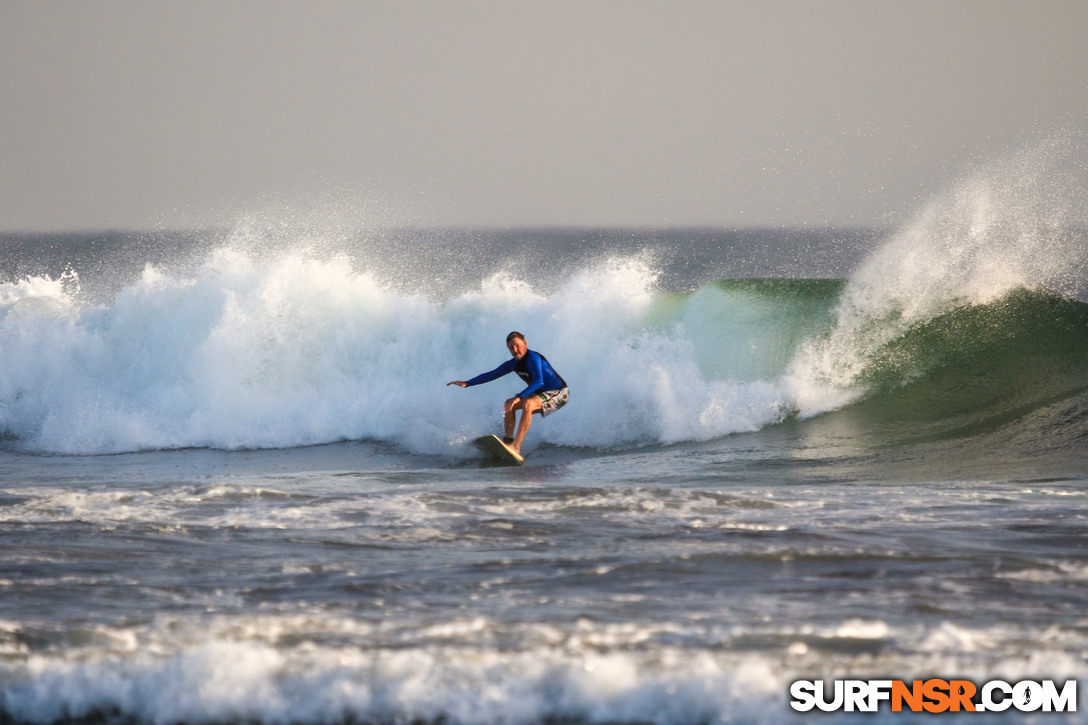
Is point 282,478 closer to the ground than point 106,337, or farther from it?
closer to the ground

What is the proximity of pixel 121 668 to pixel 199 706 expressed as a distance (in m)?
0.43

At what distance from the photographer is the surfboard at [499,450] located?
9594 millimetres

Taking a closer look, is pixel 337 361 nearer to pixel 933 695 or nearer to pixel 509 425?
pixel 509 425

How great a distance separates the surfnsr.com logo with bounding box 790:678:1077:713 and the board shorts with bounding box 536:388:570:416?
246 inches

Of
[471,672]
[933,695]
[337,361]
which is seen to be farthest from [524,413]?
[933,695]

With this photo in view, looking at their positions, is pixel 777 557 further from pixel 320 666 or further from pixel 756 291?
pixel 756 291

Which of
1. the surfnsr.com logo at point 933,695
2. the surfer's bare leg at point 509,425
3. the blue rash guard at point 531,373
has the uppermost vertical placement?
the blue rash guard at point 531,373

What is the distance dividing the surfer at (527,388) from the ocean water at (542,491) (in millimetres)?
498

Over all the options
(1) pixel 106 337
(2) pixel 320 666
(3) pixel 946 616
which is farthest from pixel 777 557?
(1) pixel 106 337

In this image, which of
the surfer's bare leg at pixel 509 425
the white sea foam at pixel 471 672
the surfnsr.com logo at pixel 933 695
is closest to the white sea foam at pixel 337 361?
the surfer's bare leg at pixel 509 425

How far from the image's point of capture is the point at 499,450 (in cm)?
962

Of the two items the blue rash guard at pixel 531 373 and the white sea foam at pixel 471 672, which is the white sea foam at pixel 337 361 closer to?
the blue rash guard at pixel 531 373

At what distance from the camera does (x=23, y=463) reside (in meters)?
10.9

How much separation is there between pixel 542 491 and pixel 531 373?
2372 millimetres
